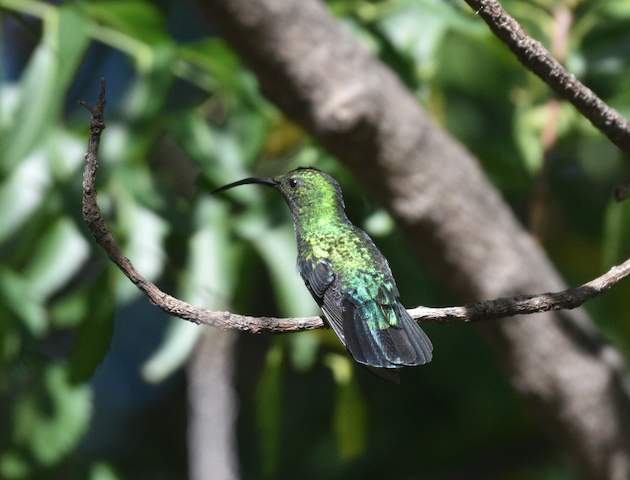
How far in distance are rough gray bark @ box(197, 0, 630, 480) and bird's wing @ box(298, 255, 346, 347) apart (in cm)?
65

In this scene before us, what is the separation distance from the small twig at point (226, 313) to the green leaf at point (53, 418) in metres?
1.11

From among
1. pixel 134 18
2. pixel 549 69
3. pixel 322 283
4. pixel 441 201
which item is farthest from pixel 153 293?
pixel 134 18

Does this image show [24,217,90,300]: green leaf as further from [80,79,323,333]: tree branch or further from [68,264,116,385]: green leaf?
[80,79,323,333]: tree branch

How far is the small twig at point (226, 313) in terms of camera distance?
0.65 m

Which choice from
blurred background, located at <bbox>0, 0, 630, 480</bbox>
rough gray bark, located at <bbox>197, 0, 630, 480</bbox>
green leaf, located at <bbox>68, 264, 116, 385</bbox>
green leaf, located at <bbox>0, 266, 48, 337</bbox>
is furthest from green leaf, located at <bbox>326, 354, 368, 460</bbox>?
green leaf, located at <bbox>0, 266, 48, 337</bbox>

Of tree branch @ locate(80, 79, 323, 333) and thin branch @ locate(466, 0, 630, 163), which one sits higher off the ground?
thin branch @ locate(466, 0, 630, 163)

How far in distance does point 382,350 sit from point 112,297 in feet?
2.50

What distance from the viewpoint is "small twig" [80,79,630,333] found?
2.14 ft

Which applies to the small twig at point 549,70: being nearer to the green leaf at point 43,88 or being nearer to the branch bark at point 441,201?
the branch bark at point 441,201

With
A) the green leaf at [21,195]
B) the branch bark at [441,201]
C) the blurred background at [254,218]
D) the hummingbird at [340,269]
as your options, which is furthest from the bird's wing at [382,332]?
the green leaf at [21,195]

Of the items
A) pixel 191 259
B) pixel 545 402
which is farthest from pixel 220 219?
pixel 545 402

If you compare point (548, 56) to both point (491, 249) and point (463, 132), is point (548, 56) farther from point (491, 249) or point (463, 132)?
point (463, 132)

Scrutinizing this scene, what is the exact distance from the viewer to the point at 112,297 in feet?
4.24

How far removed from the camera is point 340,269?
2.82 feet
